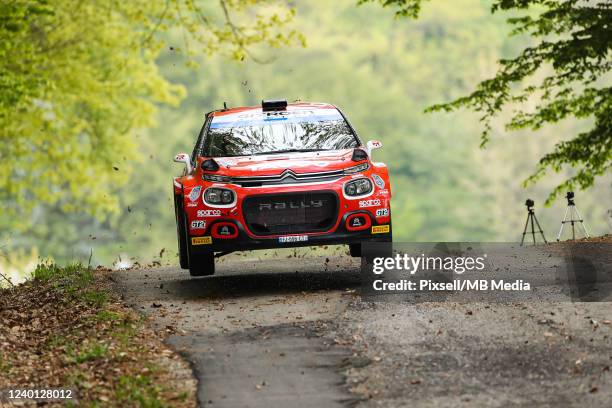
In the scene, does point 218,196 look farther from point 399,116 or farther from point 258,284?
point 399,116

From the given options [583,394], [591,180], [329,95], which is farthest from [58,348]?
[329,95]

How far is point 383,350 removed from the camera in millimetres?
8742

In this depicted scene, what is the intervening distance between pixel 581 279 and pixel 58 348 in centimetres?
547

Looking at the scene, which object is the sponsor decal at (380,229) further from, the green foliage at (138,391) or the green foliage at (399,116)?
the green foliage at (399,116)

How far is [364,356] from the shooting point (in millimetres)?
8602

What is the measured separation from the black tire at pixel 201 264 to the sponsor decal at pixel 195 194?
63 cm

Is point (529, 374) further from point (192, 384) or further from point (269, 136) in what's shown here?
point (269, 136)

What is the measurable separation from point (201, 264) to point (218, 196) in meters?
A: 0.87

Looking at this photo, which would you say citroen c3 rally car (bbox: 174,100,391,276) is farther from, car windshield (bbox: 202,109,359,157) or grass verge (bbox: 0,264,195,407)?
grass verge (bbox: 0,264,195,407)

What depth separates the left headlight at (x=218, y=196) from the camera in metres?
11.9

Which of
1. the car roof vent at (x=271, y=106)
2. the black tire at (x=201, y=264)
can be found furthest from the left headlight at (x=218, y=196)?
the car roof vent at (x=271, y=106)

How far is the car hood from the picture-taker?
11.9m

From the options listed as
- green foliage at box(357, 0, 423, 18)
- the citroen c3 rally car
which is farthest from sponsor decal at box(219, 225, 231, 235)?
green foliage at box(357, 0, 423, 18)

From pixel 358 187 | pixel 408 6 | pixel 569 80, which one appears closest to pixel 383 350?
pixel 358 187
